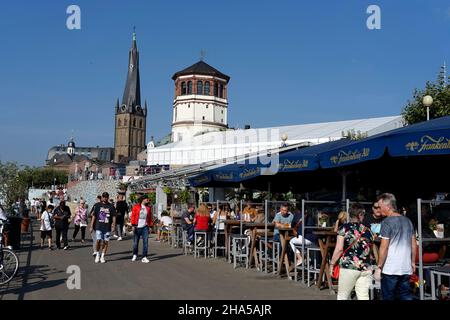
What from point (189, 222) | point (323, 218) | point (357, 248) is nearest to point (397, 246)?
point (357, 248)

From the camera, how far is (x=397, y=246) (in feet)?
19.4

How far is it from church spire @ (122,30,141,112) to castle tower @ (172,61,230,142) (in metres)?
69.1

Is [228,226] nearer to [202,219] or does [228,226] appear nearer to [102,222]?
[202,219]

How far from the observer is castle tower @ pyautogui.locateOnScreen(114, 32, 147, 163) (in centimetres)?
16152

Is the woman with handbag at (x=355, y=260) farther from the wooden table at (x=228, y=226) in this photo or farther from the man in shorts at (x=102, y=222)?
the man in shorts at (x=102, y=222)

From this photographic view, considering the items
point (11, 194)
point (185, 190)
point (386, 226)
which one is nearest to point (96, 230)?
point (386, 226)

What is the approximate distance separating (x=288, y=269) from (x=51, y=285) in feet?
14.8

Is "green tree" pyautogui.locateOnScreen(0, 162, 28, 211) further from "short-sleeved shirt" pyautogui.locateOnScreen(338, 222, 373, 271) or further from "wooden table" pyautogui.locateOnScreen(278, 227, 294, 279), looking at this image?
"short-sleeved shirt" pyautogui.locateOnScreen(338, 222, 373, 271)

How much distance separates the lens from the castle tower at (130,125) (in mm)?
161525

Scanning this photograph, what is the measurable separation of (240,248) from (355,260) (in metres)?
6.72

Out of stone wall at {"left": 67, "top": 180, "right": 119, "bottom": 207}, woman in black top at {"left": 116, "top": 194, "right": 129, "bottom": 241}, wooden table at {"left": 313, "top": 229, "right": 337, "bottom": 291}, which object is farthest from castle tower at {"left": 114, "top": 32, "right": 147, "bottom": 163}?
wooden table at {"left": 313, "top": 229, "right": 337, "bottom": 291}
